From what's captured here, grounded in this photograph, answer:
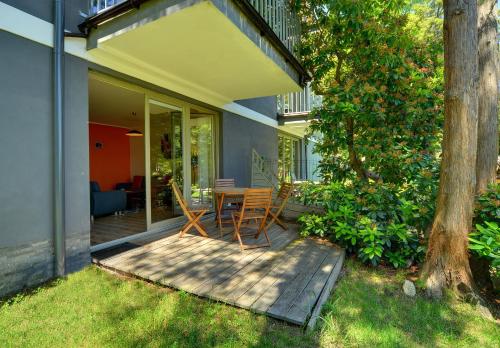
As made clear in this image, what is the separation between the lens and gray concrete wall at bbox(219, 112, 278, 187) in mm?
6173

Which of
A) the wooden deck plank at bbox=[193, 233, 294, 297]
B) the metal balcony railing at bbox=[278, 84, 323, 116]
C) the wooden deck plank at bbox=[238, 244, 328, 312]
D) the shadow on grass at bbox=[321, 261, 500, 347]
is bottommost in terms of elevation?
the shadow on grass at bbox=[321, 261, 500, 347]

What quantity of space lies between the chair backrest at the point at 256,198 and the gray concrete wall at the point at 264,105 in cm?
365

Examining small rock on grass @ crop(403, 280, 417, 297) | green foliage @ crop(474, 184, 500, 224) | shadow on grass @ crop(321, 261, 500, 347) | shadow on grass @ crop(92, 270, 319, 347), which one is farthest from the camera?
green foliage @ crop(474, 184, 500, 224)

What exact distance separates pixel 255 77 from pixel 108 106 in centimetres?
406

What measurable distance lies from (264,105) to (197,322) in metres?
6.91

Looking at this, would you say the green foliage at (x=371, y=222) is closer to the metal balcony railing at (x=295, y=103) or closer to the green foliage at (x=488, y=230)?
the green foliage at (x=488, y=230)

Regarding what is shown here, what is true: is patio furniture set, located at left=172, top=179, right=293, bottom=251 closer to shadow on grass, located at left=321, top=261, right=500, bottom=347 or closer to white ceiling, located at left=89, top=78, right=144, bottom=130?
shadow on grass, located at left=321, top=261, right=500, bottom=347

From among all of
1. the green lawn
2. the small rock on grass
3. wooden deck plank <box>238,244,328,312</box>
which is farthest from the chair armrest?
the small rock on grass

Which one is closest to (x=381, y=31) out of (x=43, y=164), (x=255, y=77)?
(x=255, y=77)

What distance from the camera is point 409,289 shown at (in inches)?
114

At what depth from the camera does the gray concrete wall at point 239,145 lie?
243 inches

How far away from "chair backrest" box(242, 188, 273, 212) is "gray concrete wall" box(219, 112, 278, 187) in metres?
2.50

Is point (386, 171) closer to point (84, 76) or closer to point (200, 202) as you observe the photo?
point (200, 202)

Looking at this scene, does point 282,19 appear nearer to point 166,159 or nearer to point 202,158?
point 202,158
